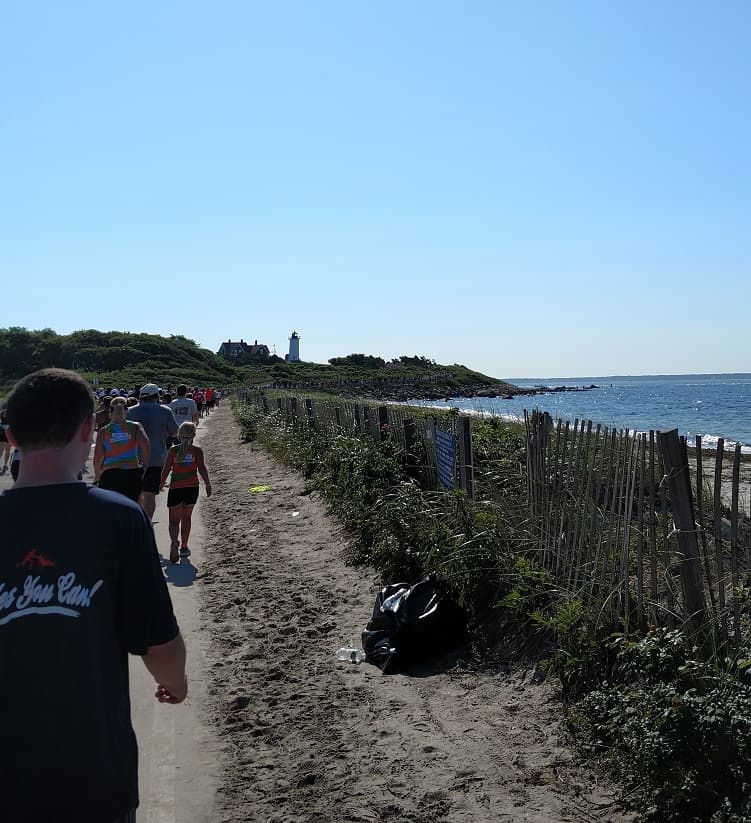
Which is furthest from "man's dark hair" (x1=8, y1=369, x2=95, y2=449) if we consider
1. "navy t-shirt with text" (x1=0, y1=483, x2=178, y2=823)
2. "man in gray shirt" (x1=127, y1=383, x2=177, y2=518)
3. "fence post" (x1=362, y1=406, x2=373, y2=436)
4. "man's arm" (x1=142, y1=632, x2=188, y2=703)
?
"fence post" (x1=362, y1=406, x2=373, y2=436)

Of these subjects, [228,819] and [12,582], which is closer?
[12,582]

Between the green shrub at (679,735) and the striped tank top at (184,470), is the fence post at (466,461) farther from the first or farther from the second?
the green shrub at (679,735)

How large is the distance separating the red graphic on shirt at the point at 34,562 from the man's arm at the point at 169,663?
380 millimetres

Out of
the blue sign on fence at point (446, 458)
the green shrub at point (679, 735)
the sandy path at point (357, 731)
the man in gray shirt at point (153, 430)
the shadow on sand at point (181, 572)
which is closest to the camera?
the green shrub at point (679, 735)

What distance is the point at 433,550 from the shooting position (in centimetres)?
686

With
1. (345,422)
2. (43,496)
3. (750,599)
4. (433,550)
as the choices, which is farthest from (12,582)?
(345,422)

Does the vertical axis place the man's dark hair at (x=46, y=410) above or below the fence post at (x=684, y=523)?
above

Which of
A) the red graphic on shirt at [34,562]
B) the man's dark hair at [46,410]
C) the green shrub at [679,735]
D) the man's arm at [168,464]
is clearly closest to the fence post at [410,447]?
the man's arm at [168,464]

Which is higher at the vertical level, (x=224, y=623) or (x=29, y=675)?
(x=29, y=675)

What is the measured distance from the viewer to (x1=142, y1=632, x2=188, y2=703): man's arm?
226 centimetres

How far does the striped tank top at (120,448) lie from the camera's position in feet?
28.8

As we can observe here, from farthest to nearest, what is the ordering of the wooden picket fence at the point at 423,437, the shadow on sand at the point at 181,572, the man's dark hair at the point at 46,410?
1. the shadow on sand at the point at 181,572
2. the wooden picket fence at the point at 423,437
3. the man's dark hair at the point at 46,410

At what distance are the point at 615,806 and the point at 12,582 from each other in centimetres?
290

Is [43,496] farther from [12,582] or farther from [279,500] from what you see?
[279,500]
